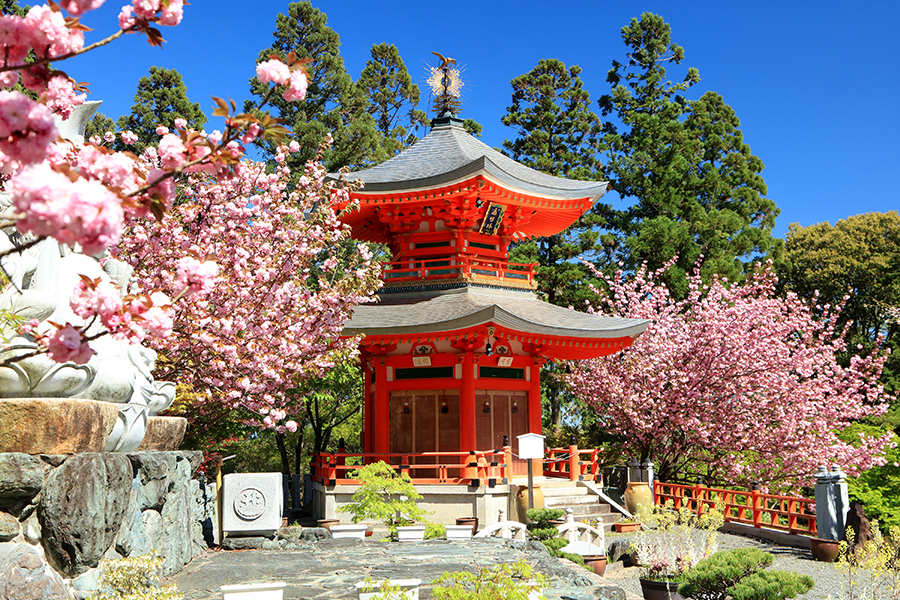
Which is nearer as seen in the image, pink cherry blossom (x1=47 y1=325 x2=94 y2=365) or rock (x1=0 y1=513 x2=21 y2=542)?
pink cherry blossom (x1=47 y1=325 x2=94 y2=365)

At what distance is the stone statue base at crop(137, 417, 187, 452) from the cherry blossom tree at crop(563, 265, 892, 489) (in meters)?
15.0

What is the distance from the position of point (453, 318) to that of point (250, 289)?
16.1 ft

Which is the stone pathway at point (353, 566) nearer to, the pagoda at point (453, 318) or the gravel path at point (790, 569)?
the gravel path at point (790, 569)

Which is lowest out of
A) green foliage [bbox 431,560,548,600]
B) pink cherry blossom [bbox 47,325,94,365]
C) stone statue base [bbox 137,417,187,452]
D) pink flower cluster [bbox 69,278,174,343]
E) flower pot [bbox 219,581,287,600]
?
flower pot [bbox 219,581,287,600]

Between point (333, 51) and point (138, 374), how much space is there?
89.6 feet

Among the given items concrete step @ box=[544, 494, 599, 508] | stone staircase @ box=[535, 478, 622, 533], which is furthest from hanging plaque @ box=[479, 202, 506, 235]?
concrete step @ box=[544, 494, 599, 508]

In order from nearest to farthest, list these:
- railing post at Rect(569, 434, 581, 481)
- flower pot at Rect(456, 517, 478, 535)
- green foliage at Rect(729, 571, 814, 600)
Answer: green foliage at Rect(729, 571, 814, 600) < flower pot at Rect(456, 517, 478, 535) < railing post at Rect(569, 434, 581, 481)

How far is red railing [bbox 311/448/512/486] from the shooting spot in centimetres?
1576

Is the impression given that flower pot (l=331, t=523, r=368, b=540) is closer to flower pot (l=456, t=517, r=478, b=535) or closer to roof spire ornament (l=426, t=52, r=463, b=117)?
flower pot (l=456, t=517, r=478, b=535)

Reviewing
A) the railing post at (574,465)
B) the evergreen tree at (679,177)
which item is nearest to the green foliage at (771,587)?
the railing post at (574,465)

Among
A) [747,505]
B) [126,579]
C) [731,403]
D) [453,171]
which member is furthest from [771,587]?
[731,403]

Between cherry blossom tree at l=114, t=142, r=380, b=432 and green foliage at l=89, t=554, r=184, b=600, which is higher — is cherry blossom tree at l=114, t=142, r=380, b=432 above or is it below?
above

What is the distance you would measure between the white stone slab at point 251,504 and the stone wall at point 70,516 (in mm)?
2572

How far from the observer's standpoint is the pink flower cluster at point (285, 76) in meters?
3.33
